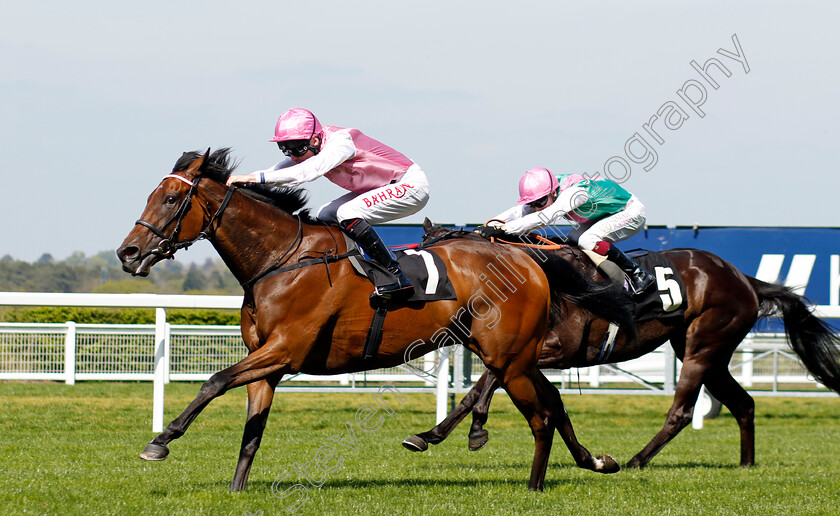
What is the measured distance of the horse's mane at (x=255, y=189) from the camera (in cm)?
472

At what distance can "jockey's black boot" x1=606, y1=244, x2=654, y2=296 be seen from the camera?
20.4 ft

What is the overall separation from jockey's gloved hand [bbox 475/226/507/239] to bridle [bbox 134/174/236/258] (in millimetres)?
1790

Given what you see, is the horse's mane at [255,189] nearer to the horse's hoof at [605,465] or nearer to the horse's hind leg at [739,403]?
the horse's hoof at [605,465]

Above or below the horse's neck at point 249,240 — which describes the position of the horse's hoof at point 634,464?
below

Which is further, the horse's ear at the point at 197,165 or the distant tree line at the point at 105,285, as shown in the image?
the distant tree line at the point at 105,285

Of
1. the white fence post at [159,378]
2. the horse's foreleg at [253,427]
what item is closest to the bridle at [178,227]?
the horse's foreleg at [253,427]

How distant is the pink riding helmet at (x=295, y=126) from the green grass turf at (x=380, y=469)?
5.96 ft

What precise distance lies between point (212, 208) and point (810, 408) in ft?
35.3

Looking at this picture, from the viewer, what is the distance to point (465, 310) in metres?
4.93

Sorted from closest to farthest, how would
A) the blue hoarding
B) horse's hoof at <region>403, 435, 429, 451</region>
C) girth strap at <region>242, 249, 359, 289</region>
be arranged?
1. girth strap at <region>242, 249, 359, 289</region>
2. horse's hoof at <region>403, 435, 429, 451</region>
3. the blue hoarding

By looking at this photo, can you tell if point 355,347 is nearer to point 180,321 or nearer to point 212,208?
point 212,208

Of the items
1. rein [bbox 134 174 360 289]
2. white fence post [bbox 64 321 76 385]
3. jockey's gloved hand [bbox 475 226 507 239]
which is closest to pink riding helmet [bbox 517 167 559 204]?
jockey's gloved hand [bbox 475 226 507 239]

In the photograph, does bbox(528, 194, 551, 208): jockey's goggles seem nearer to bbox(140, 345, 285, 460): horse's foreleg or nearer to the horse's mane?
the horse's mane

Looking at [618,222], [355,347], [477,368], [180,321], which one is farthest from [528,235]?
[180,321]
